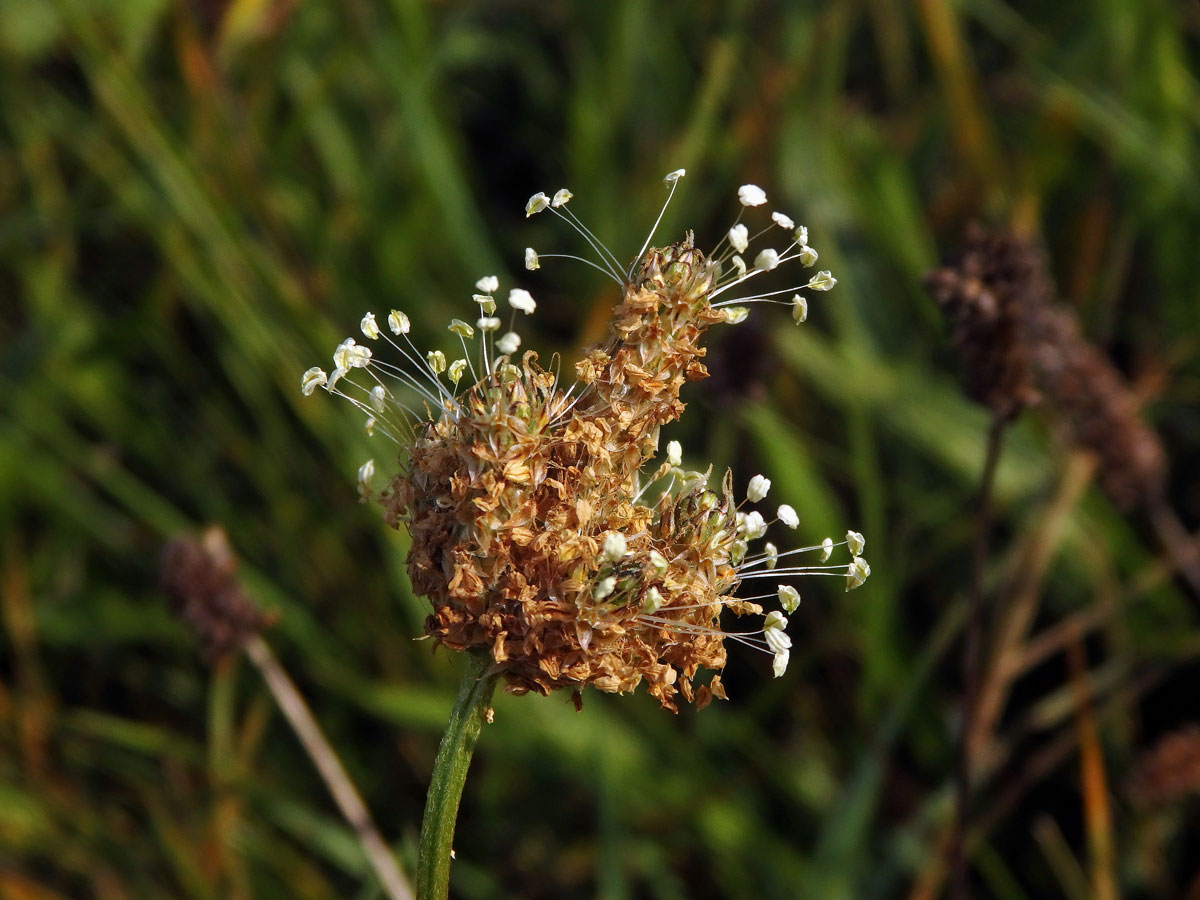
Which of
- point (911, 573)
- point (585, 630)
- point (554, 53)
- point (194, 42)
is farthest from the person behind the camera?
point (554, 53)

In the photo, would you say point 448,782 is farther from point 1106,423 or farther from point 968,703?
point 1106,423

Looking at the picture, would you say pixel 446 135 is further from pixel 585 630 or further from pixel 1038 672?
pixel 585 630

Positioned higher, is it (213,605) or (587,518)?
(213,605)

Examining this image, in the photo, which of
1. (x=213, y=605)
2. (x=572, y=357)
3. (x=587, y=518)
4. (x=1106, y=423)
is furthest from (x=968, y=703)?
(x=572, y=357)

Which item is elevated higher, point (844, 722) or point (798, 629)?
point (798, 629)

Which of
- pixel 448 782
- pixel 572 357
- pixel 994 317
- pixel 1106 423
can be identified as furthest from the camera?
pixel 572 357

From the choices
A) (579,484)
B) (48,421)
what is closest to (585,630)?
(579,484)
